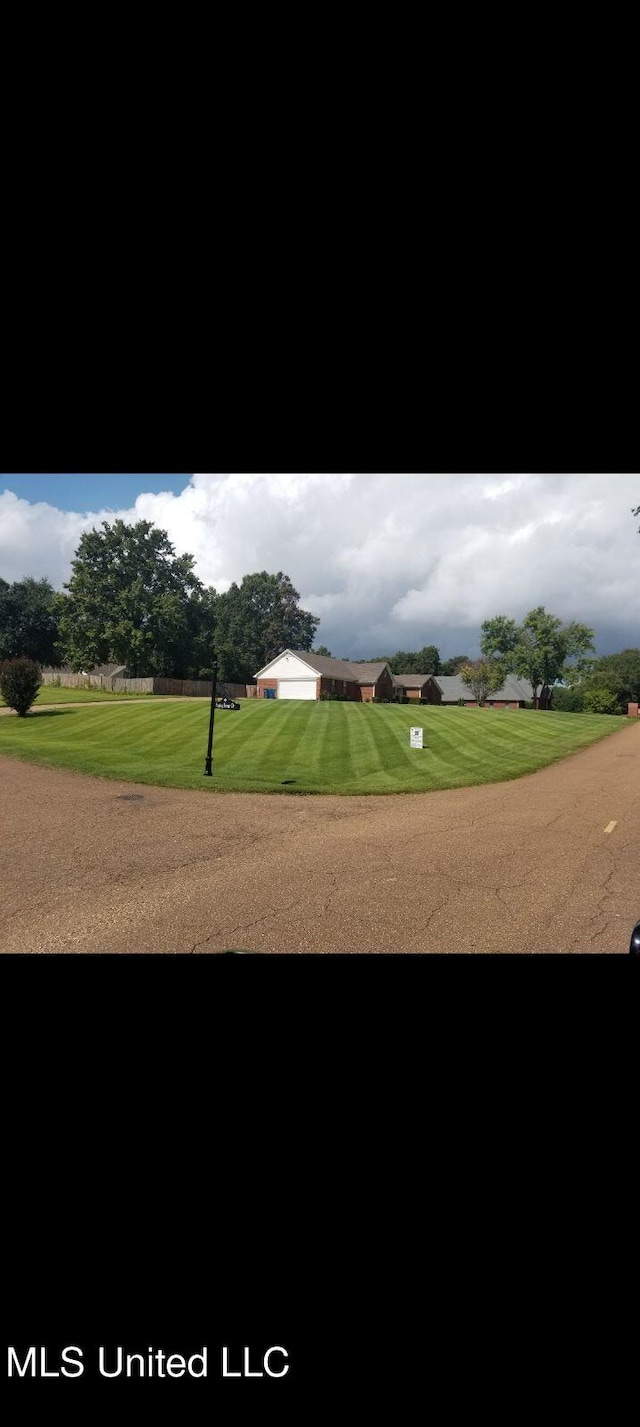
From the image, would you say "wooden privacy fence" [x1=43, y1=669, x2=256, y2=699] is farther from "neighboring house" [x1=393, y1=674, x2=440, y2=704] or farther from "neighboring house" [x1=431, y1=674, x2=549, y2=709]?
"neighboring house" [x1=431, y1=674, x2=549, y2=709]

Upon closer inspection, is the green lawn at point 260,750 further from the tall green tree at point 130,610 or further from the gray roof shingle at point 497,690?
the gray roof shingle at point 497,690

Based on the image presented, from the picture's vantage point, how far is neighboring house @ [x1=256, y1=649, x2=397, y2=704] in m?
26.5

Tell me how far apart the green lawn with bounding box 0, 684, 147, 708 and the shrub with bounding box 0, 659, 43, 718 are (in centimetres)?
21

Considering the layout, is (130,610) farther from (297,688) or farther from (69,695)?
(297,688)

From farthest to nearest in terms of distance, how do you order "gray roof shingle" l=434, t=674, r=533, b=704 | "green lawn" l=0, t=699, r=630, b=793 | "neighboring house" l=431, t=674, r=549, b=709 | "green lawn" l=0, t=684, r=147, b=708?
"gray roof shingle" l=434, t=674, r=533, b=704, "neighboring house" l=431, t=674, r=549, b=709, "green lawn" l=0, t=684, r=147, b=708, "green lawn" l=0, t=699, r=630, b=793

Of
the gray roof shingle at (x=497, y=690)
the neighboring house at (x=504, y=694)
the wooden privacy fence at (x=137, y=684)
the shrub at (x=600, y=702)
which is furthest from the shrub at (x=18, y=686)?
the gray roof shingle at (x=497, y=690)

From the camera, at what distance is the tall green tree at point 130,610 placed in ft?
52.2

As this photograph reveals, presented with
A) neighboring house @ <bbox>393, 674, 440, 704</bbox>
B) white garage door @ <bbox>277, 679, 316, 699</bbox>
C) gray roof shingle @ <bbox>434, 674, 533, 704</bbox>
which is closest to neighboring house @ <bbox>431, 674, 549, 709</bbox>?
gray roof shingle @ <bbox>434, 674, 533, 704</bbox>

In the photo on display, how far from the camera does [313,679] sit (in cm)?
2845

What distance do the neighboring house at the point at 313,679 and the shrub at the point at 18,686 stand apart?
11500 millimetres
